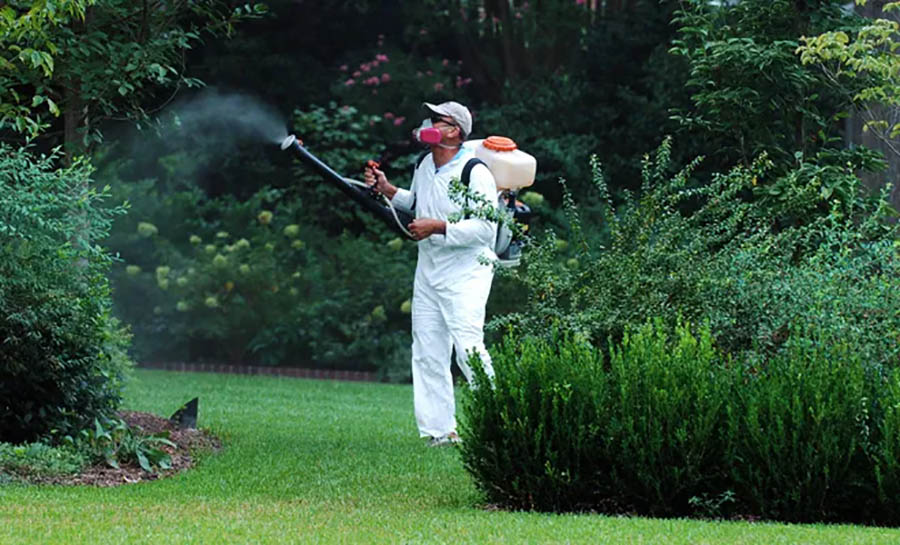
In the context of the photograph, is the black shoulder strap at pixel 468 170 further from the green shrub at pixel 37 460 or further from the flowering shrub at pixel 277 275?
the flowering shrub at pixel 277 275

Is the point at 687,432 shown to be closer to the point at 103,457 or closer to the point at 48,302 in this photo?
the point at 103,457

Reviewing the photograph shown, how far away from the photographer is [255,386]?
1558cm

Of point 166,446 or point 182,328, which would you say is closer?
point 166,446

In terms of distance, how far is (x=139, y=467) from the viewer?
8438 mm

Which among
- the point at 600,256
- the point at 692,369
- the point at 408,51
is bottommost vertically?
→ the point at 692,369

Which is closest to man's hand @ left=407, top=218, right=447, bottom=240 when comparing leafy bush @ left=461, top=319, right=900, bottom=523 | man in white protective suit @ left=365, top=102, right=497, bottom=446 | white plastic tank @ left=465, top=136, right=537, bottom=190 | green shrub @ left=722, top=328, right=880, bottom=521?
Result: man in white protective suit @ left=365, top=102, right=497, bottom=446

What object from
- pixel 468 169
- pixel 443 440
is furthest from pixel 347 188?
pixel 443 440

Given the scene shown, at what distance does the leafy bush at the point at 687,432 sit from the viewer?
682 centimetres

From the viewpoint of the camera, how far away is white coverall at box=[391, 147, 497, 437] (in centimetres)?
969

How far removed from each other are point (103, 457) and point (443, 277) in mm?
2501

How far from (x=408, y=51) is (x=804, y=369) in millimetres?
14851

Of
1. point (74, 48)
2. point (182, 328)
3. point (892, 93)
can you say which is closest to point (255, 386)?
point (182, 328)

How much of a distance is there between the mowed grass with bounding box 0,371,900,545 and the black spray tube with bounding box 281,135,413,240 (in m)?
1.45

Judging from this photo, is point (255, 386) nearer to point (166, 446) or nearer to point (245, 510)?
point (166, 446)
